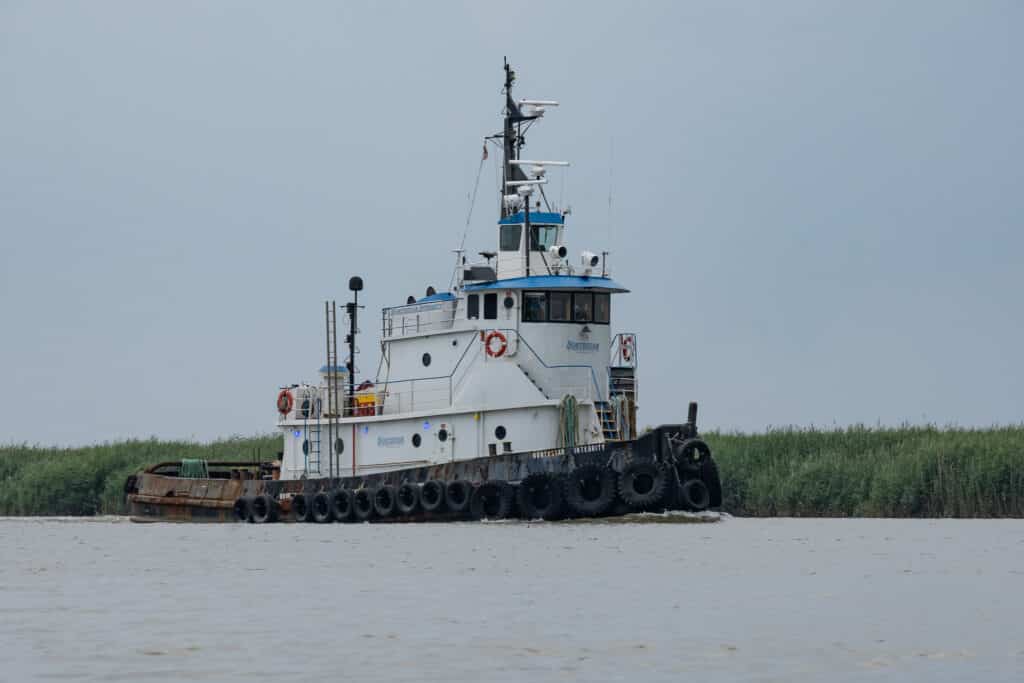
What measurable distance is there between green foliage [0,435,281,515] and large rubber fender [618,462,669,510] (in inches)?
582

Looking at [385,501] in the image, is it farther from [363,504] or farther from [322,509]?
[322,509]

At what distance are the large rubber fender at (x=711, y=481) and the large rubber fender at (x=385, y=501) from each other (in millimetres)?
6160

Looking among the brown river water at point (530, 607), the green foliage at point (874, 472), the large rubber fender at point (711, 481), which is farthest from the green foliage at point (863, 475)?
the large rubber fender at point (711, 481)

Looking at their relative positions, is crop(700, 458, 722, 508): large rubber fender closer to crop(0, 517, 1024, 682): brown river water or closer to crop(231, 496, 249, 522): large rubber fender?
crop(0, 517, 1024, 682): brown river water

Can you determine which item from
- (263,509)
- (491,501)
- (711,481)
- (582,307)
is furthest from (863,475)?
(263,509)

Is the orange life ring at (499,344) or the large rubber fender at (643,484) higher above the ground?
the orange life ring at (499,344)

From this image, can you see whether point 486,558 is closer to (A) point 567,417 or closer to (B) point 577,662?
(A) point 567,417

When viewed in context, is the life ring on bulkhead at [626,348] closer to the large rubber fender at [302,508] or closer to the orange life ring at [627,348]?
the orange life ring at [627,348]

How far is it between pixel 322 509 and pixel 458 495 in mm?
3959

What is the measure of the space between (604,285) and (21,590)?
16036 mm

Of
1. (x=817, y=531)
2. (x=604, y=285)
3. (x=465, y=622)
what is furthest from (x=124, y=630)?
(x=604, y=285)

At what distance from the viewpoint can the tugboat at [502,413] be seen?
32.2 metres

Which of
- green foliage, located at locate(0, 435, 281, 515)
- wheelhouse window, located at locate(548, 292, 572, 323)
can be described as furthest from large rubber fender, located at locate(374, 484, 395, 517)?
green foliage, located at locate(0, 435, 281, 515)

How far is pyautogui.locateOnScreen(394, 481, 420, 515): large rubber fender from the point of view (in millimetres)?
33719
